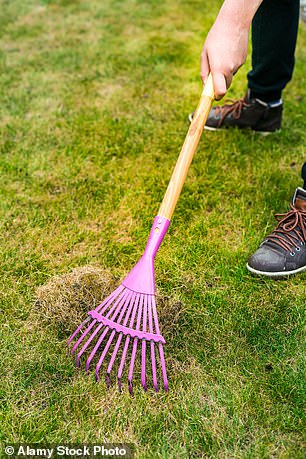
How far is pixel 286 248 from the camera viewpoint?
6.64 feet

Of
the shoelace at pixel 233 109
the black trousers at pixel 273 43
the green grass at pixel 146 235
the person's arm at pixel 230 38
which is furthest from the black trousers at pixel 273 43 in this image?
the person's arm at pixel 230 38

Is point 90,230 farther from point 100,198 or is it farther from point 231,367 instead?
point 231,367

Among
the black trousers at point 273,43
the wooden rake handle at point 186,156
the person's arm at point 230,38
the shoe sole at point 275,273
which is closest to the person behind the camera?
the person's arm at point 230,38

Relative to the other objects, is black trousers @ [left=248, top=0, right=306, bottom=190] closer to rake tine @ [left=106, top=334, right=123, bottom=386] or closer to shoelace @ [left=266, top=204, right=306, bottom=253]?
shoelace @ [left=266, top=204, right=306, bottom=253]

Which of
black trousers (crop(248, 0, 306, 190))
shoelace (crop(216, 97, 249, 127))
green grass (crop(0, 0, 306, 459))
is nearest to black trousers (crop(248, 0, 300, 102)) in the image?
black trousers (crop(248, 0, 306, 190))

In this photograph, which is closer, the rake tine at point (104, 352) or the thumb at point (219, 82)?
the rake tine at point (104, 352)

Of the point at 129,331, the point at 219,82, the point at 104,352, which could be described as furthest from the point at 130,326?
the point at 219,82

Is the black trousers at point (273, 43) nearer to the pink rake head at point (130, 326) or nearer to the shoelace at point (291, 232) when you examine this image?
the shoelace at point (291, 232)

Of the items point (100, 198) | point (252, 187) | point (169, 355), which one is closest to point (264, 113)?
point (252, 187)

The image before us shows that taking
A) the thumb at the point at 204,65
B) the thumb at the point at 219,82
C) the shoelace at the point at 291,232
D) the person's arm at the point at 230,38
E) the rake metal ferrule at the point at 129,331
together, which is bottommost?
the rake metal ferrule at the point at 129,331

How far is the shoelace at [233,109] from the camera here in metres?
2.76

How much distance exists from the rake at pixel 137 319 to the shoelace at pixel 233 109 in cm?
102

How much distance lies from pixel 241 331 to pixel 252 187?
0.90m

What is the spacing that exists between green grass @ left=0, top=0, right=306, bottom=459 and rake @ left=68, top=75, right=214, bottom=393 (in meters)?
0.08
